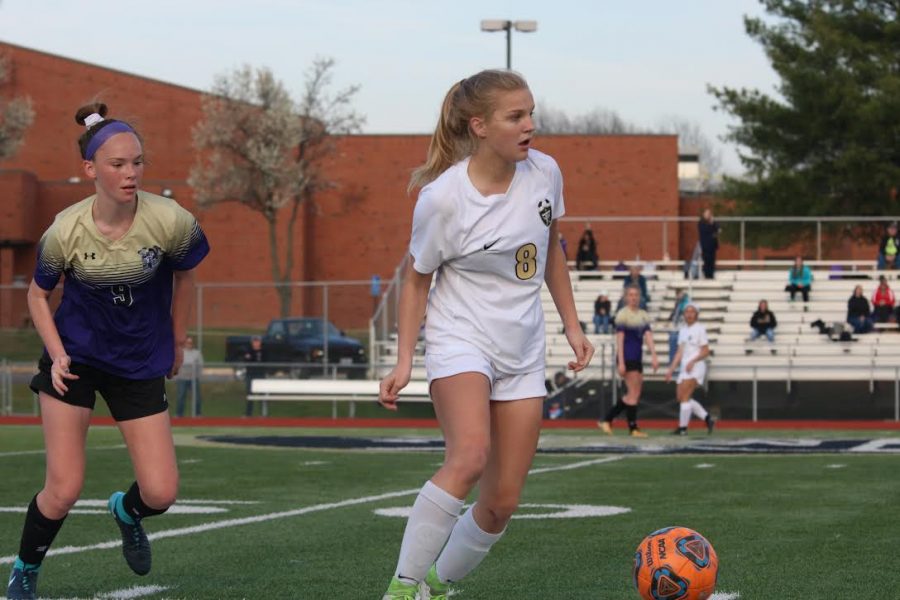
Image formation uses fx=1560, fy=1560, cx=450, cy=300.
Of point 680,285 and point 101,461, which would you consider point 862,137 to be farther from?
point 101,461

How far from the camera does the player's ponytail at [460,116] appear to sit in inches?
221

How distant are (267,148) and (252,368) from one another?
21.5m

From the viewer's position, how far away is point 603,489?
11.6m

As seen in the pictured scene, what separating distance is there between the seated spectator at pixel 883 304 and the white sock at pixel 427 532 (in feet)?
85.1

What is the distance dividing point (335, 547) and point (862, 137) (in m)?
38.6

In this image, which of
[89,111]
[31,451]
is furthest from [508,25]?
[89,111]

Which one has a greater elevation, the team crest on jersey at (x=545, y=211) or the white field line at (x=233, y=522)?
the team crest on jersey at (x=545, y=211)

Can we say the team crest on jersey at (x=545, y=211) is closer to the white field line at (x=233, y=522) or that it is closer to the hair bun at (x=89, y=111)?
the hair bun at (x=89, y=111)

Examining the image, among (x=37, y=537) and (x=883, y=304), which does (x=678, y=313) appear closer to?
(x=883, y=304)

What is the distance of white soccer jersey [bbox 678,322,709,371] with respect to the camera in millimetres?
19984

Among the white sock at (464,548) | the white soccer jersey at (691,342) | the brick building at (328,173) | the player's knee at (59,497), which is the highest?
the brick building at (328,173)

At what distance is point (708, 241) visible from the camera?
107 feet

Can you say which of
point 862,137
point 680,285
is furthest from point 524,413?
point 862,137

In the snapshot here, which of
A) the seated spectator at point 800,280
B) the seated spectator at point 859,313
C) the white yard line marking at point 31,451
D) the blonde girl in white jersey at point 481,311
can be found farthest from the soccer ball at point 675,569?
the seated spectator at point 800,280
